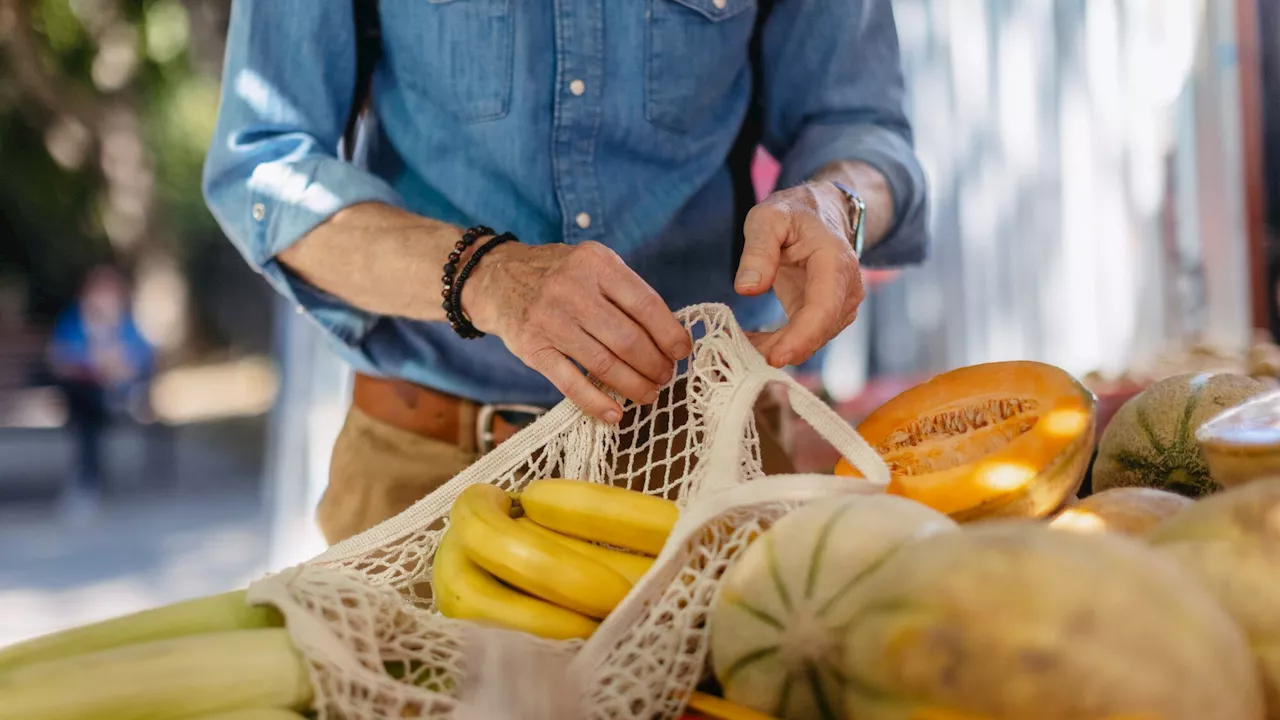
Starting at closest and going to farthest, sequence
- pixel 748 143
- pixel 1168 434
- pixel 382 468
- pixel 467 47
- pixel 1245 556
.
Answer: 1. pixel 1245 556
2. pixel 1168 434
3. pixel 467 47
4. pixel 382 468
5. pixel 748 143

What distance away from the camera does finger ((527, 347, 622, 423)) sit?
1.06 m

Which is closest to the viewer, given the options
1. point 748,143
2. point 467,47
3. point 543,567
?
point 543,567

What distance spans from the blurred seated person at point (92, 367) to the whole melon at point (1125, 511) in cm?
815

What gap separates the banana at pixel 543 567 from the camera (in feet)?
2.66

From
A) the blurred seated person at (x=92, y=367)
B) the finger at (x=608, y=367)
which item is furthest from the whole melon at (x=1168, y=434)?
the blurred seated person at (x=92, y=367)

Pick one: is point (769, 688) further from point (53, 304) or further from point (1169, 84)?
point (53, 304)

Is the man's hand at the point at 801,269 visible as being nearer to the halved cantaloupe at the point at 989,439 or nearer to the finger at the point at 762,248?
the finger at the point at 762,248

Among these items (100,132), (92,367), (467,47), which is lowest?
(92,367)

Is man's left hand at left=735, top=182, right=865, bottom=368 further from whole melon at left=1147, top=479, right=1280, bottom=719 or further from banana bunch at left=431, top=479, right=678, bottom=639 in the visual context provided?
whole melon at left=1147, top=479, right=1280, bottom=719

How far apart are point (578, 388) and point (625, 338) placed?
0.25 feet

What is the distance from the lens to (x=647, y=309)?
1.05 metres

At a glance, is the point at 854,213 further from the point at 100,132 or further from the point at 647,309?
the point at 100,132

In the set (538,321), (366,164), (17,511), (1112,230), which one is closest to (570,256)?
(538,321)

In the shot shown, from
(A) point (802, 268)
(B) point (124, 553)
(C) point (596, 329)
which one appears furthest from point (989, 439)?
(B) point (124, 553)
